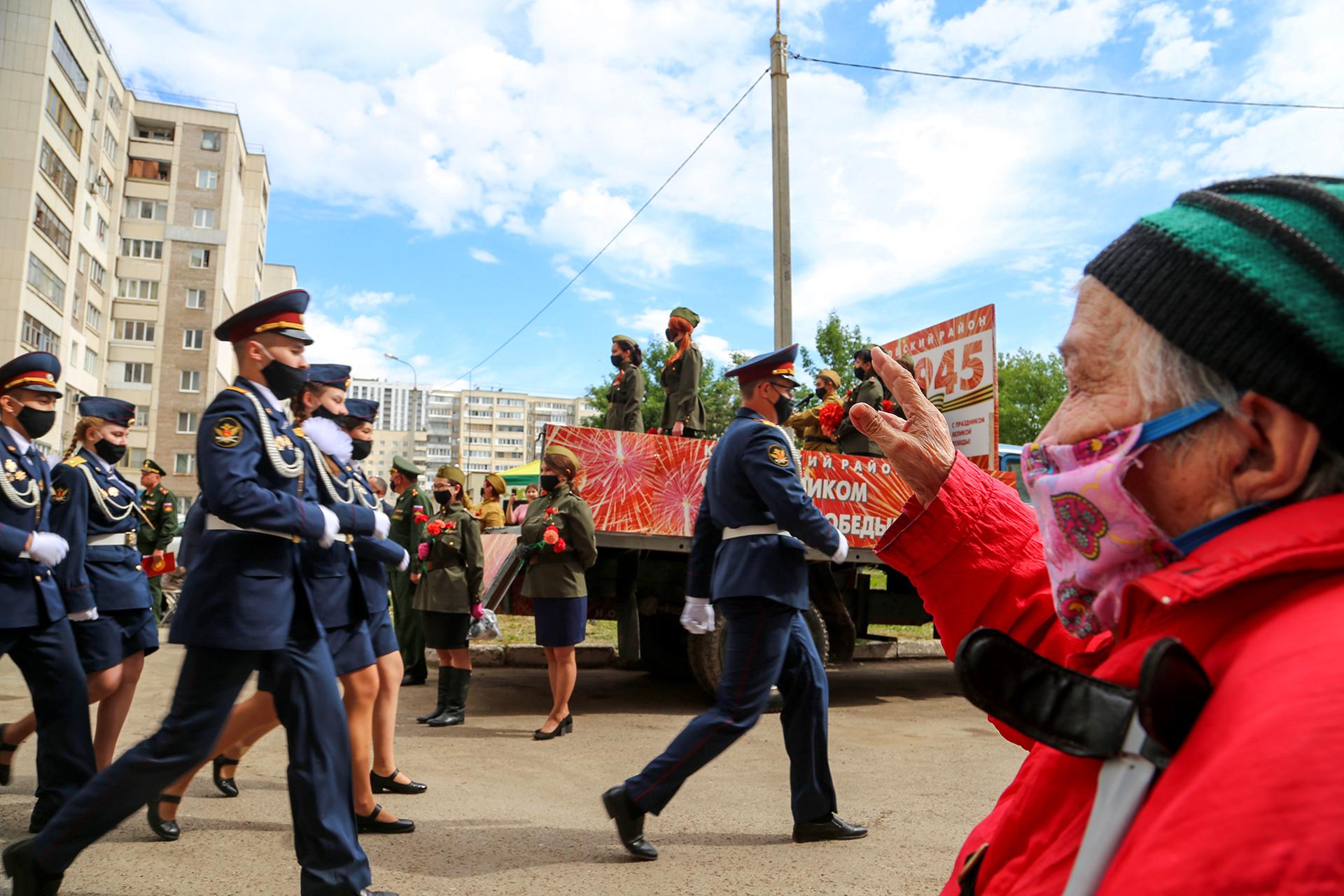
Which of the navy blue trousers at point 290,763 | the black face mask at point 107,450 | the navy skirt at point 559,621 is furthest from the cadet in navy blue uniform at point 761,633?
the black face mask at point 107,450

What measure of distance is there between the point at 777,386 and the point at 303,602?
2.46m

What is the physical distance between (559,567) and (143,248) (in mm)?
58638

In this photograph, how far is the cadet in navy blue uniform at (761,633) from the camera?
4.20 meters

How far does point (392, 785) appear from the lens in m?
5.14

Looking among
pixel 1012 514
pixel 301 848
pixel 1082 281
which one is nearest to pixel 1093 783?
pixel 1082 281

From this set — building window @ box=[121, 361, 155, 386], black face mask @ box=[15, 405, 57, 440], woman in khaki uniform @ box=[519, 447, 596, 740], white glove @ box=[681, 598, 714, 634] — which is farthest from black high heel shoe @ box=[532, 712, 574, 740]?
building window @ box=[121, 361, 155, 386]

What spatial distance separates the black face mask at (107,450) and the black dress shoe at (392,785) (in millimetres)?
2315

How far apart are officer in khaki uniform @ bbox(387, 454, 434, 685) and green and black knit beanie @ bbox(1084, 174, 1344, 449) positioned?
24.5 ft

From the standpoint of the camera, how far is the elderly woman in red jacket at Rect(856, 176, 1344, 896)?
64 cm

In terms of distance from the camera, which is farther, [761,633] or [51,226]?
[51,226]

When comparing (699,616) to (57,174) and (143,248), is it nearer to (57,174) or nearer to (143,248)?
(57,174)

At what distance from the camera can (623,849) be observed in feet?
14.1

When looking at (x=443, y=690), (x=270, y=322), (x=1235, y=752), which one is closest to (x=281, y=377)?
(x=270, y=322)

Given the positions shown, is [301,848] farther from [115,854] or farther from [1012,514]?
[1012,514]
